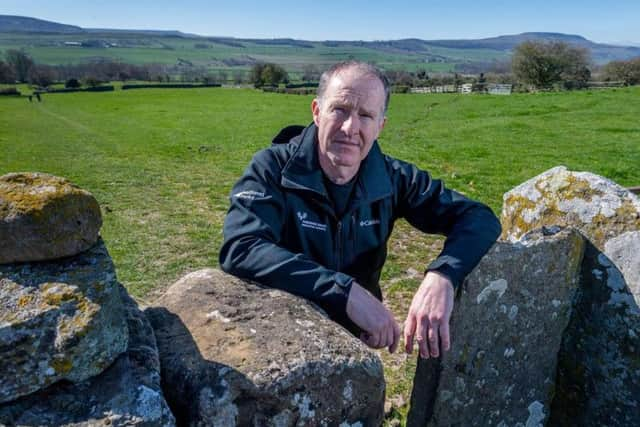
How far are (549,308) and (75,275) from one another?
3268 mm

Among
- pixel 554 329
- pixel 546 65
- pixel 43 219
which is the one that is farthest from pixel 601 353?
pixel 546 65

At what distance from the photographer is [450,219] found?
3725mm

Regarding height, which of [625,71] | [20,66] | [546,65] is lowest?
[20,66]

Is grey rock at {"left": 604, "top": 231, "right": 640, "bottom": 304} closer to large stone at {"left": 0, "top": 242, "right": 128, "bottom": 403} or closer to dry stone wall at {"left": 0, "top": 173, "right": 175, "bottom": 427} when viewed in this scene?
dry stone wall at {"left": 0, "top": 173, "right": 175, "bottom": 427}

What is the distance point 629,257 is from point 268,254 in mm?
2626

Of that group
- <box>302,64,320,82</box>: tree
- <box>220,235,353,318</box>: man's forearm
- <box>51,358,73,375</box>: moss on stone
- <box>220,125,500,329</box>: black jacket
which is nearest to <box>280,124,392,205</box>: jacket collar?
<box>220,125,500,329</box>: black jacket

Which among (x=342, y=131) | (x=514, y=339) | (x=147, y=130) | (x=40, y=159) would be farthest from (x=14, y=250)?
(x=147, y=130)

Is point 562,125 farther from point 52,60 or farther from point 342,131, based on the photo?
point 52,60

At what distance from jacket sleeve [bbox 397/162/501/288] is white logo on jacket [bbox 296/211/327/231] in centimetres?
71

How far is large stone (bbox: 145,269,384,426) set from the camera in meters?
2.23

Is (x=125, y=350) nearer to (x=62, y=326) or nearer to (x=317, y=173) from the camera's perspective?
(x=62, y=326)

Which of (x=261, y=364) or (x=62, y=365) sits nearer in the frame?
(x=62, y=365)

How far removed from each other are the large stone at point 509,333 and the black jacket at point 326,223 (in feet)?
1.04

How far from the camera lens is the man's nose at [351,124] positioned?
3.32m
